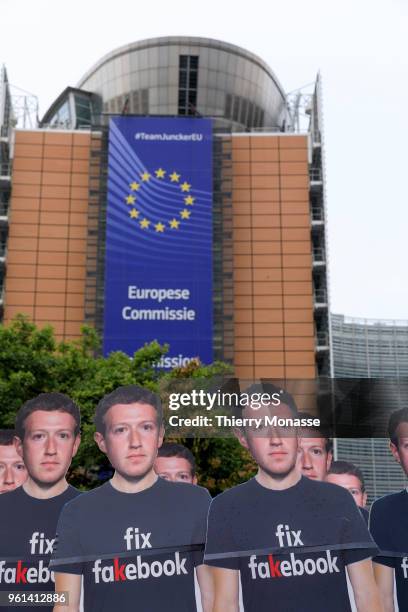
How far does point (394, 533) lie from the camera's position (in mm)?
9031

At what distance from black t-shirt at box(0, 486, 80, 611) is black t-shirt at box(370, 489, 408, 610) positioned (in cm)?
Result: 337

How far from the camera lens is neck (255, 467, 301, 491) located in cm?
911

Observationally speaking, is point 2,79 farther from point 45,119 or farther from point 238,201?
point 238,201

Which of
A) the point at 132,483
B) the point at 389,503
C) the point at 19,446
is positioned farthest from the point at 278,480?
the point at 19,446

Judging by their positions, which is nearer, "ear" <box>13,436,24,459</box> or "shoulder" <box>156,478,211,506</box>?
"shoulder" <box>156,478,211,506</box>

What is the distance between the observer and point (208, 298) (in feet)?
133

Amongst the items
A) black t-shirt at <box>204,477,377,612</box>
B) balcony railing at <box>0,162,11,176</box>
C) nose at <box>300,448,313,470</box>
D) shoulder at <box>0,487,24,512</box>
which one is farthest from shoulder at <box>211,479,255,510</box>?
balcony railing at <box>0,162,11,176</box>

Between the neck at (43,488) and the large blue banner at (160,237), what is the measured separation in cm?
2860

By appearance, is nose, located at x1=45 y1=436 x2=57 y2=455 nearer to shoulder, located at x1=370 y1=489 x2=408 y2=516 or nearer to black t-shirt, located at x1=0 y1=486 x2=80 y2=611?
black t-shirt, located at x1=0 y1=486 x2=80 y2=611

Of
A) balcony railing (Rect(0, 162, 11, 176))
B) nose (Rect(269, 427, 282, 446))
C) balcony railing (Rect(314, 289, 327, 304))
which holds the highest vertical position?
balcony railing (Rect(0, 162, 11, 176))

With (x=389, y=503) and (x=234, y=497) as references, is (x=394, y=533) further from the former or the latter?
(x=234, y=497)

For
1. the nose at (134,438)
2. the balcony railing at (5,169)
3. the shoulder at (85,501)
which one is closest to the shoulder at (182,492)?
the nose at (134,438)

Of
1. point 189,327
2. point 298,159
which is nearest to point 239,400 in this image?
point 189,327

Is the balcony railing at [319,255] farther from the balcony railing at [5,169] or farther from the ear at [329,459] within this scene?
the ear at [329,459]
